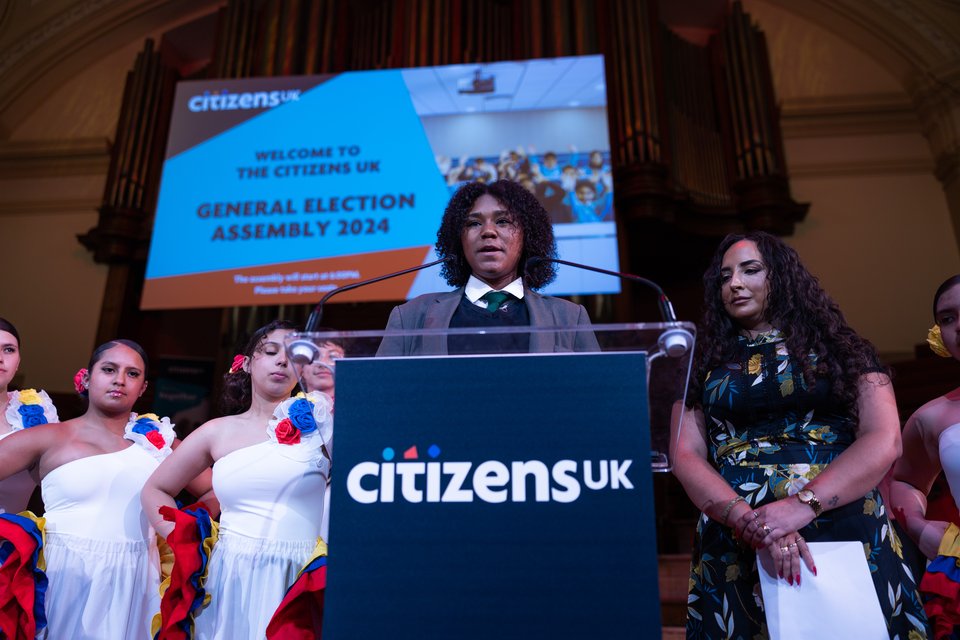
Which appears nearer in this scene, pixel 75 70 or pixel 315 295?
pixel 315 295

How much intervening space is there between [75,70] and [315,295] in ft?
14.0

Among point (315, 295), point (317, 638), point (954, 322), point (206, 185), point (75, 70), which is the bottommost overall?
point (317, 638)

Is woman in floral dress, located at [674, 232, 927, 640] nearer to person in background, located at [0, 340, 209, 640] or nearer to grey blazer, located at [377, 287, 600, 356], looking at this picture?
grey blazer, located at [377, 287, 600, 356]

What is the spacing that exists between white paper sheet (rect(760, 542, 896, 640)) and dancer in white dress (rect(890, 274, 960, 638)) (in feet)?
1.78

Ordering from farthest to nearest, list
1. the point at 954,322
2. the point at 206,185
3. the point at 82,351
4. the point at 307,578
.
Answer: the point at 82,351, the point at 206,185, the point at 954,322, the point at 307,578

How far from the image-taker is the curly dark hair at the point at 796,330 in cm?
151

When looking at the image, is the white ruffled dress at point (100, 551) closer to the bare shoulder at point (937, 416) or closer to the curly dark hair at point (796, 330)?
the curly dark hair at point (796, 330)

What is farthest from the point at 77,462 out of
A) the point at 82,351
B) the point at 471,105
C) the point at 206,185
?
the point at 82,351

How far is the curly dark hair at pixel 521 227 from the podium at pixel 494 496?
752mm

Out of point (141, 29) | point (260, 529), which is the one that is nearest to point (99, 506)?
point (260, 529)

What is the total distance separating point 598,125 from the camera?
15.8 feet

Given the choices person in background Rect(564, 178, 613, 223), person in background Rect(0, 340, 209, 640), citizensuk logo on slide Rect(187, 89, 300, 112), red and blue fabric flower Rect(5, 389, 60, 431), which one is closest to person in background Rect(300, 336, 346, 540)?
person in background Rect(0, 340, 209, 640)

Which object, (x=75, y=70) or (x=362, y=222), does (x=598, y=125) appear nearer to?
(x=362, y=222)

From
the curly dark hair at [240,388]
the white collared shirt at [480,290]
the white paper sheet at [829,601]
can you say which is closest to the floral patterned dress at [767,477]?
the white paper sheet at [829,601]
